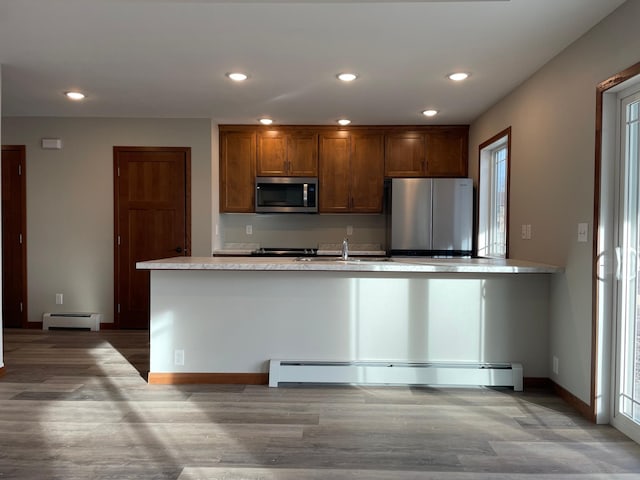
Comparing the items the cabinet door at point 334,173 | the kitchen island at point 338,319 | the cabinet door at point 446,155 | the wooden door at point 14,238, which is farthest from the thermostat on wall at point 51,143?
the cabinet door at point 446,155

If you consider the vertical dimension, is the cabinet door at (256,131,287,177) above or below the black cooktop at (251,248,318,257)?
above

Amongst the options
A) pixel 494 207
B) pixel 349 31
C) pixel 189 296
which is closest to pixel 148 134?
pixel 189 296

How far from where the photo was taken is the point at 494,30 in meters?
2.77

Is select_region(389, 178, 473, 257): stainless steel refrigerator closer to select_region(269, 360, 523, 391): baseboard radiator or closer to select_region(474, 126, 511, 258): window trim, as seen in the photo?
select_region(474, 126, 511, 258): window trim

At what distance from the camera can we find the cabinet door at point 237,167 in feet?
17.9

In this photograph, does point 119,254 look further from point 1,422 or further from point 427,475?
point 427,475

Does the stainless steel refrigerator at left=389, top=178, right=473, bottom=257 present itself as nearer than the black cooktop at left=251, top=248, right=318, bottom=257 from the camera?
Yes

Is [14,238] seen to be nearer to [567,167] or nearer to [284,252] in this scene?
[284,252]

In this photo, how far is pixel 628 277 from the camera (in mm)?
2533

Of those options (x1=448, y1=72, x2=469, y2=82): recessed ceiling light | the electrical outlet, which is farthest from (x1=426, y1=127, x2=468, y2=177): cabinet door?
the electrical outlet

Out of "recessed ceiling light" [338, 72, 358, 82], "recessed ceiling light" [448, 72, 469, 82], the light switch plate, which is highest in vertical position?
"recessed ceiling light" [448, 72, 469, 82]

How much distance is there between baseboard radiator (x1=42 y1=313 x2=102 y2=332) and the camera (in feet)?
16.8

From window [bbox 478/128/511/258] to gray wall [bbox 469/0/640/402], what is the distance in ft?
2.29

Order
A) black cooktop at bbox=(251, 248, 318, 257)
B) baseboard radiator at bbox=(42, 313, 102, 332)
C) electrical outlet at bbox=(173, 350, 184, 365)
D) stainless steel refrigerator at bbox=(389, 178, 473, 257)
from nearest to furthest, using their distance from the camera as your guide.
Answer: electrical outlet at bbox=(173, 350, 184, 365), stainless steel refrigerator at bbox=(389, 178, 473, 257), baseboard radiator at bbox=(42, 313, 102, 332), black cooktop at bbox=(251, 248, 318, 257)
